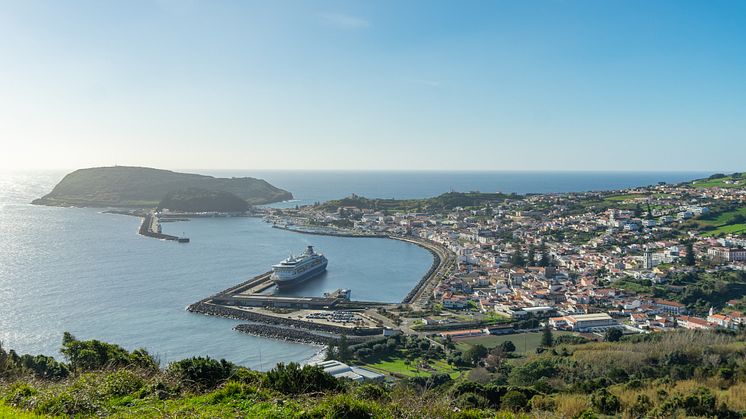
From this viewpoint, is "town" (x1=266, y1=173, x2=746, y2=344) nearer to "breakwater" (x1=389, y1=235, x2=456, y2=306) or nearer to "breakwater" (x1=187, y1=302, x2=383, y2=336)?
"breakwater" (x1=389, y1=235, x2=456, y2=306)

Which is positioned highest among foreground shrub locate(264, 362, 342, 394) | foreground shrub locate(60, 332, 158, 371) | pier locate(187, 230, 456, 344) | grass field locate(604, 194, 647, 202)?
grass field locate(604, 194, 647, 202)

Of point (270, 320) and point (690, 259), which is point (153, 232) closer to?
point (270, 320)

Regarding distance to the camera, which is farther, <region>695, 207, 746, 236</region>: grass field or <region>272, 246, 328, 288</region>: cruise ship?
<region>695, 207, 746, 236</region>: grass field

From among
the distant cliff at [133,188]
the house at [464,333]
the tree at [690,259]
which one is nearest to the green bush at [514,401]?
the house at [464,333]

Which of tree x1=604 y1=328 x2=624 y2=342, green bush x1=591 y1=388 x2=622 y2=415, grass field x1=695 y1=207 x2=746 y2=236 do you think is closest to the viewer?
green bush x1=591 y1=388 x2=622 y2=415

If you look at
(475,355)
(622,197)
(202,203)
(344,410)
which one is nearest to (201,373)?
(344,410)

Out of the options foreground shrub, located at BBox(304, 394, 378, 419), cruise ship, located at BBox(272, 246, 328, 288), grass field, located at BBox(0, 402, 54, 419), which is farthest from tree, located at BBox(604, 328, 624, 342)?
grass field, located at BBox(0, 402, 54, 419)

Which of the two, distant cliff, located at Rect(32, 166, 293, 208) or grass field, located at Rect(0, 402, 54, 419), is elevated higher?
distant cliff, located at Rect(32, 166, 293, 208)

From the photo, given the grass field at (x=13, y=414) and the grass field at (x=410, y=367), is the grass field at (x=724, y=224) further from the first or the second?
the grass field at (x=13, y=414)

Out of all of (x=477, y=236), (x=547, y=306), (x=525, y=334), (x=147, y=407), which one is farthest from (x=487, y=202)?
(x=147, y=407)
